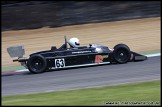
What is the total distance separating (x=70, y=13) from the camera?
79.3 feet

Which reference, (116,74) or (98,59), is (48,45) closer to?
(98,59)

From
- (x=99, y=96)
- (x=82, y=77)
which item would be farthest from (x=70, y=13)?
(x=99, y=96)

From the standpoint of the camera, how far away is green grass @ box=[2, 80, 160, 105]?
859 cm

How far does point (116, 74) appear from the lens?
12969 mm

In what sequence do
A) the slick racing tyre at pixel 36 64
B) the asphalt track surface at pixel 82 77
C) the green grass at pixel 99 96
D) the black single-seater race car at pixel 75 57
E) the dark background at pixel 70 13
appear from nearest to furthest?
1. the green grass at pixel 99 96
2. the asphalt track surface at pixel 82 77
3. the slick racing tyre at pixel 36 64
4. the black single-seater race car at pixel 75 57
5. the dark background at pixel 70 13

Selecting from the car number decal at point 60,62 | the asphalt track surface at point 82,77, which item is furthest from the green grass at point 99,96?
the car number decal at point 60,62

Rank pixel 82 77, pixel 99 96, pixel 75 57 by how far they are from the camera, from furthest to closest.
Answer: pixel 75 57 < pixel 82 77 < pixel 99 96

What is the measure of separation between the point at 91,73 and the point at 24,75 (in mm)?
2270

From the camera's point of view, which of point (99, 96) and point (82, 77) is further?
point (82, 77)

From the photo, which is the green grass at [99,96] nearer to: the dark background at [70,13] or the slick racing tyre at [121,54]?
the slick racing tyre at [121,54]

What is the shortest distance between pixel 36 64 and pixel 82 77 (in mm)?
2275

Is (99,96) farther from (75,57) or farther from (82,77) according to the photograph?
(75,57)

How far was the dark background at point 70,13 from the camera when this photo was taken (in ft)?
79.5

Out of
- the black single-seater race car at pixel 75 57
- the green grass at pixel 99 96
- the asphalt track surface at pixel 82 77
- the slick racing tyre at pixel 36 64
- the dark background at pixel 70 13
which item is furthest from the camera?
the dark background at pixel 70 13
